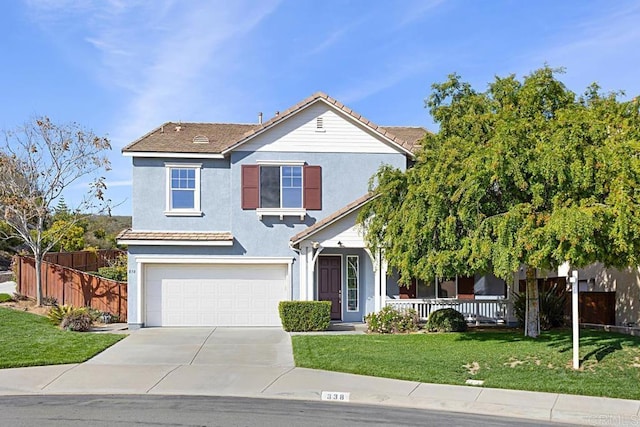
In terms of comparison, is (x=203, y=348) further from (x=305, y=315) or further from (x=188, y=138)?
(x=188, y=138)

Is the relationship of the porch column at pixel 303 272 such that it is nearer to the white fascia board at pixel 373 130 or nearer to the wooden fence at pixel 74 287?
the white fascia board at pixel 373 130

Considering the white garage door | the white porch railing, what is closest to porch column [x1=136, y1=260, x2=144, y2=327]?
the white garage door

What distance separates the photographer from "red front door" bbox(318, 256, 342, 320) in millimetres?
23047

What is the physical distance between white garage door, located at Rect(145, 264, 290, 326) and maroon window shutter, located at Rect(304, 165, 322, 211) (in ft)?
7.52

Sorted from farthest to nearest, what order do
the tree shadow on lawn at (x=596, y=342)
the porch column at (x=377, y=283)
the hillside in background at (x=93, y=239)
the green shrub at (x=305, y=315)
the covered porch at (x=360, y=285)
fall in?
the hillside in background at (x=93, y=239), the covered porch at (x=360, y=285), the porch column at (x=377, y=283), the green shrub at (x=305, y=315), the tree shadow on lawn at (x=596, y=342)

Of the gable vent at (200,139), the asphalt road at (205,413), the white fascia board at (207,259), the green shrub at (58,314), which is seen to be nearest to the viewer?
the asphalt road at (205,413)

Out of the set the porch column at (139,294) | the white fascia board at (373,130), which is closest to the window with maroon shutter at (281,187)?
the white fascia board at (373,130)

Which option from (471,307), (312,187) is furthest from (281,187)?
(471,307)

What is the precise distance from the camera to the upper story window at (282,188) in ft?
74.1

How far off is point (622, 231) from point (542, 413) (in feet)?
13.4

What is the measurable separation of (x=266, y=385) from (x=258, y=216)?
32.0 feet

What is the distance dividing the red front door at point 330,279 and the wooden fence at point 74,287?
6626 mm

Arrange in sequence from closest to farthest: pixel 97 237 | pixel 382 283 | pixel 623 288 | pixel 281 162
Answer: pixel 623 288 → pixel 382 283 → pixel 281 162 → pixel 97 237

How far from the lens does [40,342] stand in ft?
58.4
